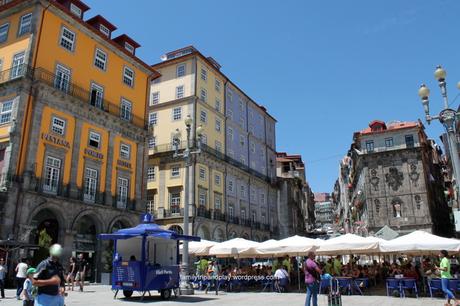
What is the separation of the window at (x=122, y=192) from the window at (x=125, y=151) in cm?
177

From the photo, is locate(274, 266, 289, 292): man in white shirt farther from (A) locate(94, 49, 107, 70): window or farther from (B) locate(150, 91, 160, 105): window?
(B) locate(150, 91, 160, 105): window

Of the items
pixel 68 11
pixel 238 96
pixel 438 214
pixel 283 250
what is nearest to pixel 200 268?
pixel 283 250

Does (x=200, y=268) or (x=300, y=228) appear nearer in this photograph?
(x=200, y=268)

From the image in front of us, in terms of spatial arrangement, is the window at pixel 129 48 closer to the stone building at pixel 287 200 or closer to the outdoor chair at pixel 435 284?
the outdoor chair at pixel 435 284

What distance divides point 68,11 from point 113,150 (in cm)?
978

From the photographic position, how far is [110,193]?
95.1ft

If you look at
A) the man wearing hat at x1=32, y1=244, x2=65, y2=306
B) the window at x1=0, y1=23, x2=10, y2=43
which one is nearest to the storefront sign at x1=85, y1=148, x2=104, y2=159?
the window at x1=0, y1=23, x2=10, y2=43

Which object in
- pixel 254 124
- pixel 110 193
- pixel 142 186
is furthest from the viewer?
pixel 254 124

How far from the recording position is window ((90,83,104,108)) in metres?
29.3

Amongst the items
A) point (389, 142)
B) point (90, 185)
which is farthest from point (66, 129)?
point (389, 142)

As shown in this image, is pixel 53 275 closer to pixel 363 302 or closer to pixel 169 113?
pixel 363 302

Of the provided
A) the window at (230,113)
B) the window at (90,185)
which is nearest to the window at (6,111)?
the window at (90,185)

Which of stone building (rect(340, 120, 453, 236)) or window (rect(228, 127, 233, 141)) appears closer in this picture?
stone building (rect(340, 120, 453, 236))

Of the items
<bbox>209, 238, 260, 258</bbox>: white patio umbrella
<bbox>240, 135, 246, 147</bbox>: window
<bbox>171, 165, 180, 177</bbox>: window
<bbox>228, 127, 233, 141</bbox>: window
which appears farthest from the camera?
<bbox>240, 135, 246, 147</bbox>: window
